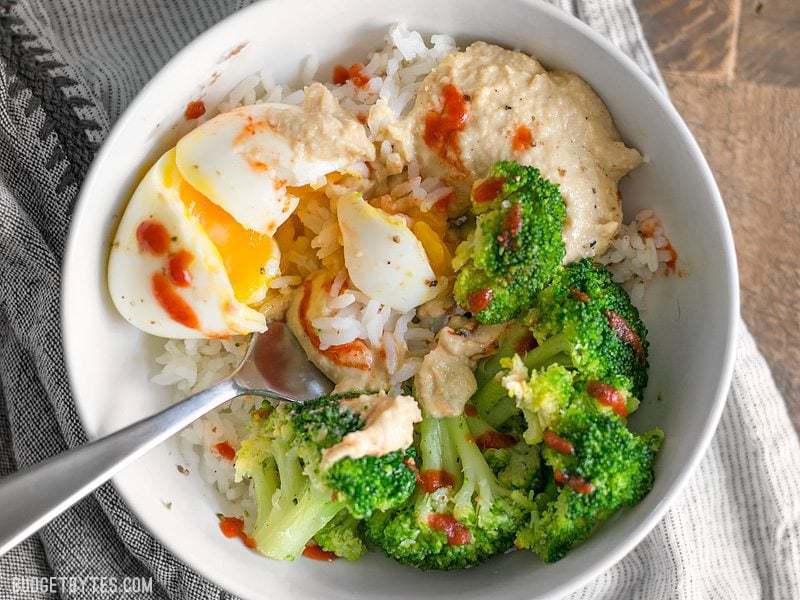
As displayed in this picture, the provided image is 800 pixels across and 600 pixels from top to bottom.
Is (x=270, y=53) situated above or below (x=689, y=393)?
above

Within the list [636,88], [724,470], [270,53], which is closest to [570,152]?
[636,88]

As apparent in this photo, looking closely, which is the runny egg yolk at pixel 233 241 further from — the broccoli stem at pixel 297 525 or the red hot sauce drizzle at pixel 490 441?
the red hot sauce drizzle at pixel 490 441

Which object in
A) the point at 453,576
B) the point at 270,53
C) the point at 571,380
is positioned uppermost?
the point at 270,53

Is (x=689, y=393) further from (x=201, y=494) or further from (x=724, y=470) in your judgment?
(x=201, y=494)

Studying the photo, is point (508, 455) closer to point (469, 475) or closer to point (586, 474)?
point (469, 475)

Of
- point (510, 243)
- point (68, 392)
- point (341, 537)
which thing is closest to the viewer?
point (510, 243)

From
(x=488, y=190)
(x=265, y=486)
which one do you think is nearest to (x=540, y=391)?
(x=488, y=190)

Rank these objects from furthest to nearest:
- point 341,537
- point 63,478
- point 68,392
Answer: point 68,392
point 341,537
point 63,478
